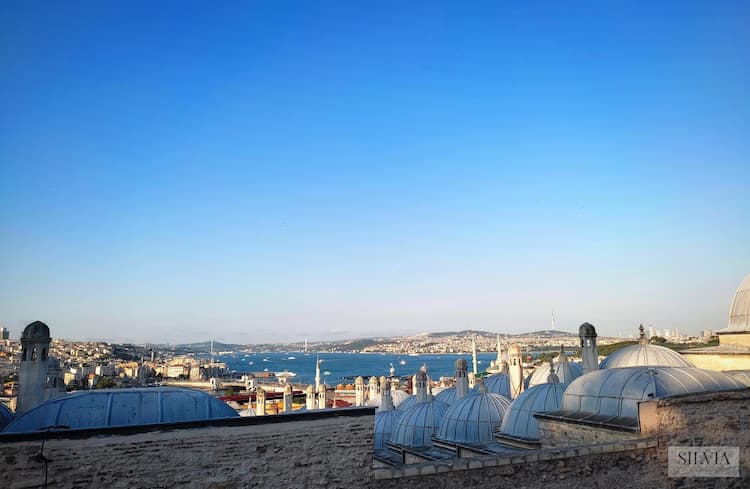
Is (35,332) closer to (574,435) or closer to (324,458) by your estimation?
(324,458)

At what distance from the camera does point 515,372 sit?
→ 2533 cm

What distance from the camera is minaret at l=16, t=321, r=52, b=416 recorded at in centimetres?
1130

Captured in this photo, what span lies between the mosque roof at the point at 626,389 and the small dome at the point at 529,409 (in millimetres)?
2047

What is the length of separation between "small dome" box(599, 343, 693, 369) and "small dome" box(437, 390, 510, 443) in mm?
4587

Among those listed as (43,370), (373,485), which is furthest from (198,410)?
(43,370)

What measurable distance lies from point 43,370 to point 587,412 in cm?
1293

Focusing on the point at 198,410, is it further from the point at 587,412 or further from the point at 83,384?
the point at 83,384

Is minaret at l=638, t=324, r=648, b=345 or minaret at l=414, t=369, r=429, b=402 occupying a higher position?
minaret at l=638, t=324, r=648, b=345

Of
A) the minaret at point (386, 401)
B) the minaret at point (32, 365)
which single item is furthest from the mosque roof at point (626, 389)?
the minaret at point (32, 365)

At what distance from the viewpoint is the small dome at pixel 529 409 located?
15094 millimetres

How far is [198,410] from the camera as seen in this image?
31.4 feet

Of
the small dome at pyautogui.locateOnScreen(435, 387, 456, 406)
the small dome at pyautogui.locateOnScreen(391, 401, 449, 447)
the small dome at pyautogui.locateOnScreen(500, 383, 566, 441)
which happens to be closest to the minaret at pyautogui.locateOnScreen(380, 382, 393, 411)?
the small dome at pyautogui.locateOnScreen(435, 387, 456, 406)

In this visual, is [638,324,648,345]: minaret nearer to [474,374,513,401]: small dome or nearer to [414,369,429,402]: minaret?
[474,374,513,401]: small dome

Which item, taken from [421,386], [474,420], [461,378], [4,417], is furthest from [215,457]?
[461,378]
